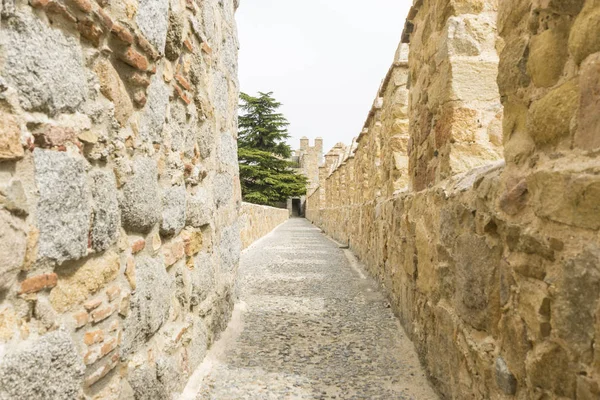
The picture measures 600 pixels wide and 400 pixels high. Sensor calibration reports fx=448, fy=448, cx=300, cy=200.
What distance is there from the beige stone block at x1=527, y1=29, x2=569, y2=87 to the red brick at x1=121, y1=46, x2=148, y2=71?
4.75 feet

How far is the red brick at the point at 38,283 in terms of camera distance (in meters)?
1.17

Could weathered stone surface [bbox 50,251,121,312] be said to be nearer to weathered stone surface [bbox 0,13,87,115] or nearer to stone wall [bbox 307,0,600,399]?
weathered stone surface [bbox 0,13,87,115]

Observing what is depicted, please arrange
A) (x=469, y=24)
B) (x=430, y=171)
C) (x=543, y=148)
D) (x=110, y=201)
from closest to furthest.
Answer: (x=543, y=148), (x=110, y=201), (x=469, y=24), (x=430, y=171)

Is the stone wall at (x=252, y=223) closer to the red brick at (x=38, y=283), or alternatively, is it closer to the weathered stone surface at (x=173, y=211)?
the weathered stone surface at (x=173, y=211)

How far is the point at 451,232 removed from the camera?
226cm

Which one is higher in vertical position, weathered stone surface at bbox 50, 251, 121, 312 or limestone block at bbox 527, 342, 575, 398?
weathered stone surface at bbox 50, 251, 121, 312

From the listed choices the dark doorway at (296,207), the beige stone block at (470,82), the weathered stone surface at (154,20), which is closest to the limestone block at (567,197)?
the beige stone block at (470,82)

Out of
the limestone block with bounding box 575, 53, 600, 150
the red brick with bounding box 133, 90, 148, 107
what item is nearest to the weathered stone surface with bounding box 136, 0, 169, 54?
the red brick with bounding box 133, 90, 148, 107

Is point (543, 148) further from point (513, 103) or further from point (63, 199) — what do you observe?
point (63, 199)

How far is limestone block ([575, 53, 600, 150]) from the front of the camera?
112 cm

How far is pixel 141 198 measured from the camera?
1869 millimetres

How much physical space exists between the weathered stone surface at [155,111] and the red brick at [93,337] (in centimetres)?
81

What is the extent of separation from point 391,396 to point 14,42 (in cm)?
222

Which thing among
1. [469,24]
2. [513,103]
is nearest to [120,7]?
[513,103]
